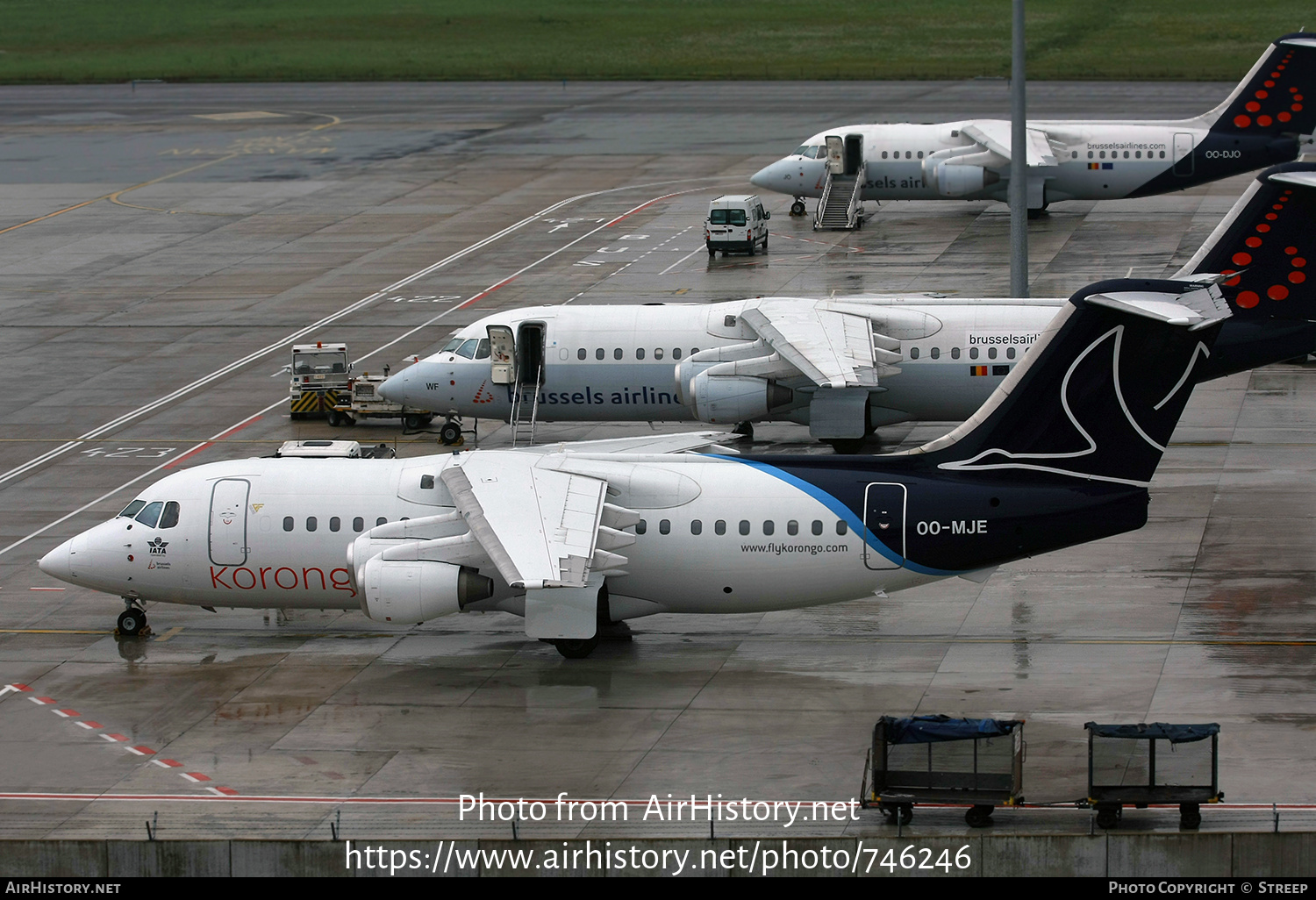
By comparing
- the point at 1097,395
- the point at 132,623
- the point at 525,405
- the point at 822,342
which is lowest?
the point at 132,623

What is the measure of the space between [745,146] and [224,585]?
65910mm

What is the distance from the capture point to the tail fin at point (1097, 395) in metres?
32.3

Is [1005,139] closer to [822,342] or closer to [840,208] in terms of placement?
[840,208]

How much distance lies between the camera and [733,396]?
158 ft

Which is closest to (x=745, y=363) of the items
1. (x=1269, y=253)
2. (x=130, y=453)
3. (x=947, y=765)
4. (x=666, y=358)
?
(x=666, y=358)

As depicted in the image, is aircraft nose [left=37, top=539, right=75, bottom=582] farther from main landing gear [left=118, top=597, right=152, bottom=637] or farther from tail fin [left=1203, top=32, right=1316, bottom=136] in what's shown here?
tail fin [left=1203, top=32, right=1316, bottom=136]

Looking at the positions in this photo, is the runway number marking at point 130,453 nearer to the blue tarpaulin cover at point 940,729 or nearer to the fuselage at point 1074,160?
the blue tarpaulin cover at point 940,729

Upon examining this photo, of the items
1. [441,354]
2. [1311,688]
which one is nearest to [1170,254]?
[441,354]

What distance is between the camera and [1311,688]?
3253 centimetres

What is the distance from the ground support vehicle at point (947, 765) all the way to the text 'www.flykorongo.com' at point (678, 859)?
1.66m

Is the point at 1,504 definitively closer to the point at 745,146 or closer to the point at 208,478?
the point at 208,478

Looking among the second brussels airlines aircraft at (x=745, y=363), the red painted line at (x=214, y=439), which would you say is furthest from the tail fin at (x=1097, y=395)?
the red painted line at (x=214, y=439)

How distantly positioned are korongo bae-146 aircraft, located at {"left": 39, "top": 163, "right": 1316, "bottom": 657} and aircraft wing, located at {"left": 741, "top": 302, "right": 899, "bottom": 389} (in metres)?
10.0

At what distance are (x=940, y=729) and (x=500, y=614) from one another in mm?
14052
